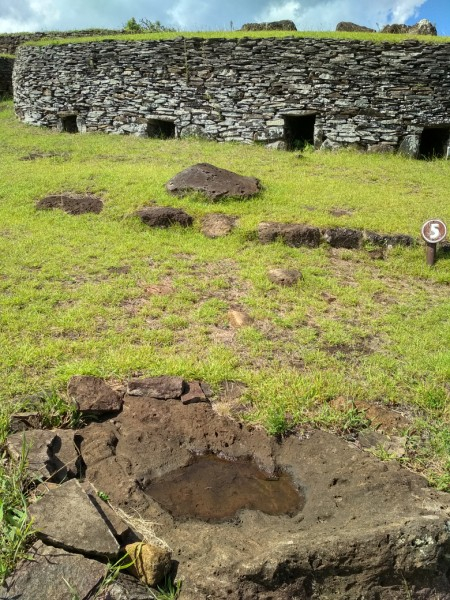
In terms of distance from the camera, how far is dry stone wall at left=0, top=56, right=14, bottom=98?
20.1 m

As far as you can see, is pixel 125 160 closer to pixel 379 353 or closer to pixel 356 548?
pixel 379 353

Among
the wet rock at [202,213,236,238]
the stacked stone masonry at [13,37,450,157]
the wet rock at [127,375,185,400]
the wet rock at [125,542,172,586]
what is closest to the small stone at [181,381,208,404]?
the wet rock at [127,375,185,400]

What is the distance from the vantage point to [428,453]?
3.98m

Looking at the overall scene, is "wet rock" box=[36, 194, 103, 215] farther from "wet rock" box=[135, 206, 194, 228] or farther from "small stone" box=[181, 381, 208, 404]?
"small stone" box=[181, 381, 208, 404]

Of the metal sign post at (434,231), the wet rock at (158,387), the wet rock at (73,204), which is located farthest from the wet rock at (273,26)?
the wet rock at (158,387)

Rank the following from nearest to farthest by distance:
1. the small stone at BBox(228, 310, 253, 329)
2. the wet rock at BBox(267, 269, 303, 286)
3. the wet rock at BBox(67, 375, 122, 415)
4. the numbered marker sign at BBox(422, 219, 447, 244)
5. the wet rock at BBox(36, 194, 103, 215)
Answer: the wet rock at BBox(67, 375, 122, 415), the small stone at BBox(228, 310, 253, 329), the wet rock at BBox(267, 269, 303, 286), the numbered marker sign at BBox(422, 219, 447, 244), the wet rock at BBox(36, 194, 103, 215)

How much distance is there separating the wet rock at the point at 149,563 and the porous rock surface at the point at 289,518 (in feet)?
0.33

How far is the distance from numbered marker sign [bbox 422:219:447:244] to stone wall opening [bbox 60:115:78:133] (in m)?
11.7

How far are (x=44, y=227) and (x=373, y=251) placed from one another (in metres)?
4.81

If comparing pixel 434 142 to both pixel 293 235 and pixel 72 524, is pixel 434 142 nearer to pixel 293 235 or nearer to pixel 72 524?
pixel 293 235

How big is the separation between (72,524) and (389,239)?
593 cm

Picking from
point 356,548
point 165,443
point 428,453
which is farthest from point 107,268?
point 356,548

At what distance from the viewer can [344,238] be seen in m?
7.59

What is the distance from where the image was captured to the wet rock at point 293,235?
7582 mm
